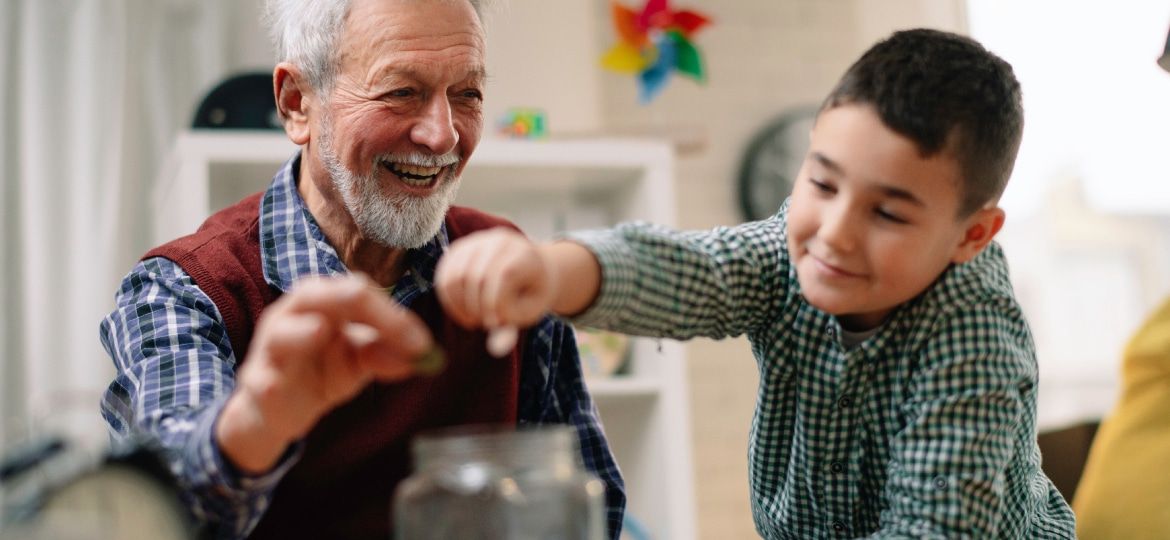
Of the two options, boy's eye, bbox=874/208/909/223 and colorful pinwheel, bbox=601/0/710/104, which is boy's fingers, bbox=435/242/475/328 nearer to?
boy's eye, bbox=874/208/909/223

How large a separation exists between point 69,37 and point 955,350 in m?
2.64

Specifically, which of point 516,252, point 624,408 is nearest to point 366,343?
point 516,252

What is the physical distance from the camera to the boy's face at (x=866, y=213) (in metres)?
0.80

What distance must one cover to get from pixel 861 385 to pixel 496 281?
0.37 meters

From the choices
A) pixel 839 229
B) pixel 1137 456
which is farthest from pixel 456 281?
pixel 1137 456

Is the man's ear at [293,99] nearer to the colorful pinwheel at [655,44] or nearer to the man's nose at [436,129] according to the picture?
the man's nose at [436,129]

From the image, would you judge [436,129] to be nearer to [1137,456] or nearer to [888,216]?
[888,216]

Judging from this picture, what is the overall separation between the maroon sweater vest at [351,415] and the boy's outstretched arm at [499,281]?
57 cm

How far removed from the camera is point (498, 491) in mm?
651

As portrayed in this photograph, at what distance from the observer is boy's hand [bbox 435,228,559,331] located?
2.19ft

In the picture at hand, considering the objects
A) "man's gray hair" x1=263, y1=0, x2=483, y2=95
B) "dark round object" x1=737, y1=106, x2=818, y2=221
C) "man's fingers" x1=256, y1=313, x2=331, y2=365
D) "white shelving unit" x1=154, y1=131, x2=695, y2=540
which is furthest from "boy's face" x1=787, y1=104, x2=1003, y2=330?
"dark round object" x1=737, y1=106, x2=818, y2=221

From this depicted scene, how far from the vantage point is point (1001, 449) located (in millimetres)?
814

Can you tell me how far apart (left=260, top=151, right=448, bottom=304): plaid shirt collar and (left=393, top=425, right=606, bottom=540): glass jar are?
2.14 feet

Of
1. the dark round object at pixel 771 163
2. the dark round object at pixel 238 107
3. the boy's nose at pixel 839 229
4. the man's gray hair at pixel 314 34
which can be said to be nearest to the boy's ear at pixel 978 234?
the boy's nose at pixel 839 229
